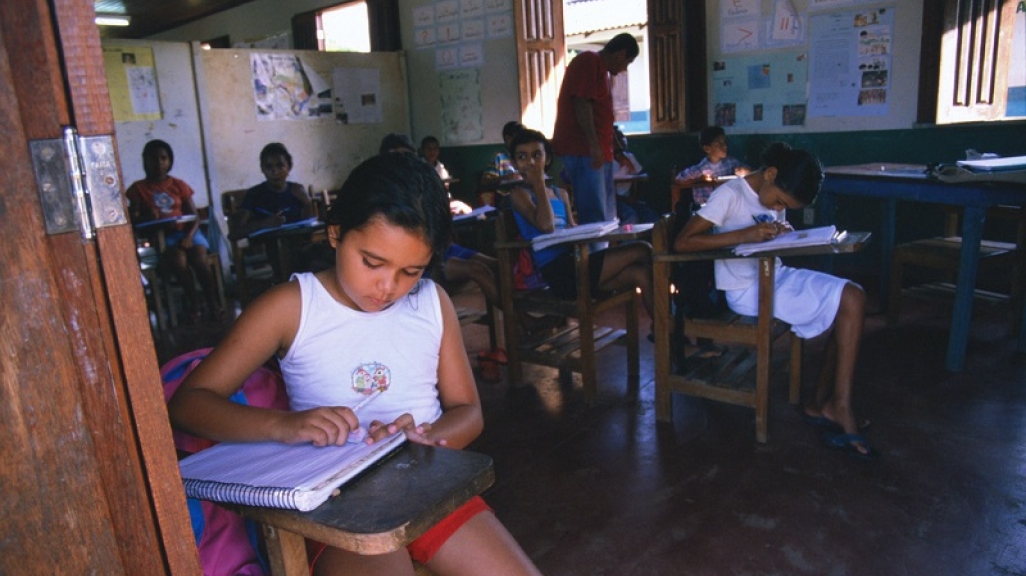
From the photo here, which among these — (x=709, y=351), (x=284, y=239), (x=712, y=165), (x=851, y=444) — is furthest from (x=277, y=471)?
(x=712, y=165)

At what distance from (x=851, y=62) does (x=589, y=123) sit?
209 cm

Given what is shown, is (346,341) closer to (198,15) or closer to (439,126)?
(439,126)

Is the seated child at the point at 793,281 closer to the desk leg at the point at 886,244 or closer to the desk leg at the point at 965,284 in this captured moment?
the desk leg at the point at 965,284

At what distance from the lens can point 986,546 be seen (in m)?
1.93

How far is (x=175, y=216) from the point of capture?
201 inches

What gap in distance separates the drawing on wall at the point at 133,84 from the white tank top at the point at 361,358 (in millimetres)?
5233

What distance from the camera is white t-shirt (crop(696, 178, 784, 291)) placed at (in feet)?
Result: 8.84

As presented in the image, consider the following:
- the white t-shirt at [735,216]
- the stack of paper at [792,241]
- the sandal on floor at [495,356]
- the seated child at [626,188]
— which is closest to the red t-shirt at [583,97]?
the seated child at [626,188]

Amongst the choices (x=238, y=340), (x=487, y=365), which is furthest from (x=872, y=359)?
(x=238, y=340)

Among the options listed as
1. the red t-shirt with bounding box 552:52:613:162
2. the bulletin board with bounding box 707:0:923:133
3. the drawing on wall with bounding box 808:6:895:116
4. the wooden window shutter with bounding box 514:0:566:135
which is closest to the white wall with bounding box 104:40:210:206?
the wooden window shutter with bounding box 514:0:566:135

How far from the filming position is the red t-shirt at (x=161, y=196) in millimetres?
5039

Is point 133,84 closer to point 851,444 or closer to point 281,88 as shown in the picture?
point 281,88

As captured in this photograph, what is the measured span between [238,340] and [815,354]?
3.10 m

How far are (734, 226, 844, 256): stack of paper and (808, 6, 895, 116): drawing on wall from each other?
3.06 meters
